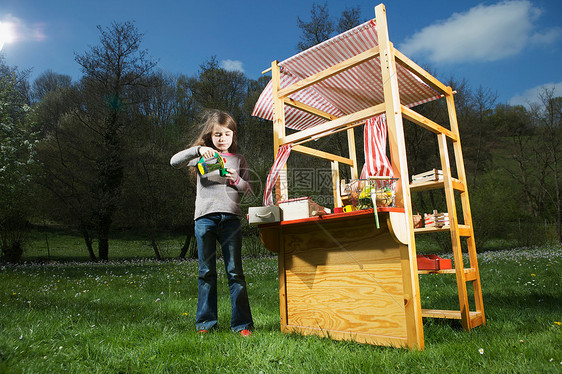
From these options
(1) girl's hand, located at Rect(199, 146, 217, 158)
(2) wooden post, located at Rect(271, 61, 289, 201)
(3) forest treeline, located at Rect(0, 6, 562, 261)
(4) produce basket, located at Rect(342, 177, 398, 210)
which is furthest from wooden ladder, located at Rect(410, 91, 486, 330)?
(3) forest treeline, located at Rect(0, 6, 562, 261)

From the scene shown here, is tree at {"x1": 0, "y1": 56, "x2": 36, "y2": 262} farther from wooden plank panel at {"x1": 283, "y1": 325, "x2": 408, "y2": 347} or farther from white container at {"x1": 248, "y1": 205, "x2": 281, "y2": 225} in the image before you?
wooden plank panel at {"x1": 283, "y1": 325, "x2": 408, "y2": 347}

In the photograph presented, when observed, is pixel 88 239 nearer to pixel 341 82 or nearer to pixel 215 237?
pixel 215 237

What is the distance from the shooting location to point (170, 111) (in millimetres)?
19766

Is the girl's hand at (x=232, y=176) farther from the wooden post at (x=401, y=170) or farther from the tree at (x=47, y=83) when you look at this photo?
the tree at (x=47, y=83)

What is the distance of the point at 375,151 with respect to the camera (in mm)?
3969

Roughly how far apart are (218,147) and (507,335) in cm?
343

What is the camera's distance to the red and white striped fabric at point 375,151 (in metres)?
3.71

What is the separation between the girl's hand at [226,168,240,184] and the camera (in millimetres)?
3839

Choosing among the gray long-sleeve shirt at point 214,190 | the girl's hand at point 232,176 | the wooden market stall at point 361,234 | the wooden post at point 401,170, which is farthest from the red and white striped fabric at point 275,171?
the wooden post at point 401,170

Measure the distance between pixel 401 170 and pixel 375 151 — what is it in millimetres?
684

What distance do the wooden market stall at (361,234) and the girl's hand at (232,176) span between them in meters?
0.58

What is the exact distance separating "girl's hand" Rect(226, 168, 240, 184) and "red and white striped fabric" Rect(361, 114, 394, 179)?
1329 millimetres

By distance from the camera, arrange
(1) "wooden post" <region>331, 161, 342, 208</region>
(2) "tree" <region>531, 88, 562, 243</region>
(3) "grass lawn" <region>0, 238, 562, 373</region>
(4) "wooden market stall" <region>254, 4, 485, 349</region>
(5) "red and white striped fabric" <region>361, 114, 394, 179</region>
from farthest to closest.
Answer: (2) "tree" <region>531, 88, 562, 243</region>
(1) "wooden post" <region>331, 161, 342, 208</region>
(5) "red and white striped fabric" <region>361, 114, 394, 179</region>
(4) "wooden market stall" <region>254, 4, 485, 349</region>
(3) "grass lawn" <region>0, 238, 562, 373</region>

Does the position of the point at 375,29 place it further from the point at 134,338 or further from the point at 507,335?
the point at 134,338
